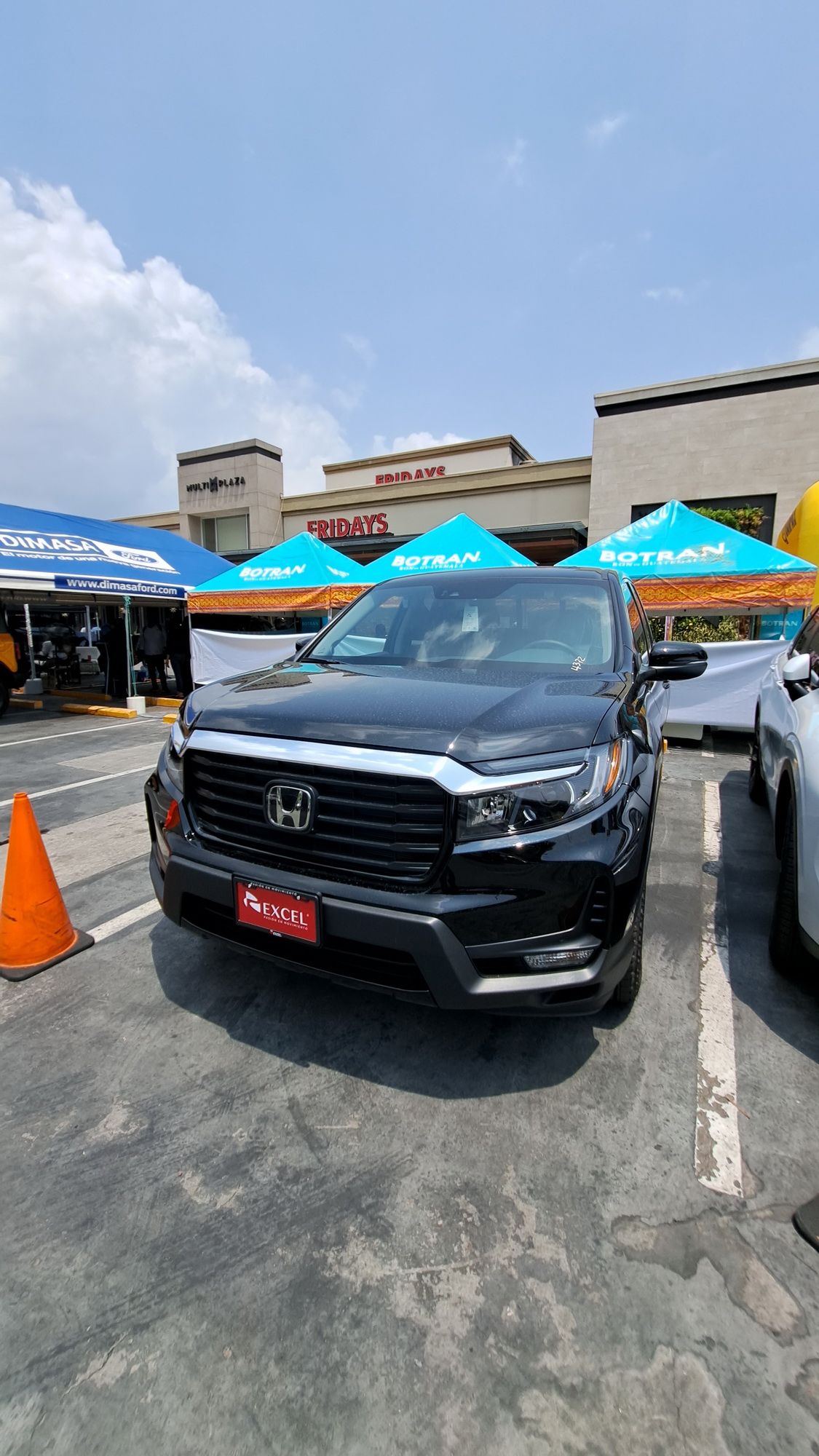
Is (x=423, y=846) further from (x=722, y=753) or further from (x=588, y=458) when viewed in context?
(x=588, y=458)

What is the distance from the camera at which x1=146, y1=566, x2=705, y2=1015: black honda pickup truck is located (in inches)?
72.8

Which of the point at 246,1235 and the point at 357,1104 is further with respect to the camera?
the point at 357,1104

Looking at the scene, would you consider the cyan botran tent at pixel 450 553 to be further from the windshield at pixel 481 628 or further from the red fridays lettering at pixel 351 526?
the red fridays lettering at pixel 351 526

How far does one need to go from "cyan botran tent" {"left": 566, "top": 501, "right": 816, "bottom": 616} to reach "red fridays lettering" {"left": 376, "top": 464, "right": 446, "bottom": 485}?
1458cm

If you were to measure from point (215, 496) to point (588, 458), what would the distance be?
16197 millimetres

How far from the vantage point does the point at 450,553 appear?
9.91 meters

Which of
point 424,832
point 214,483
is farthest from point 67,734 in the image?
point 214,483

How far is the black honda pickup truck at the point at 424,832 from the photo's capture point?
185 cm

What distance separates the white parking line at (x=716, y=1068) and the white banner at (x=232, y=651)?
849 cm

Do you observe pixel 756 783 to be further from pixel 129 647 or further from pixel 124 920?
pixel 129 647

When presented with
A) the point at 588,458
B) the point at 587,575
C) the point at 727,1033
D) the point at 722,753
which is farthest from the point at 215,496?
the point at 727,1033

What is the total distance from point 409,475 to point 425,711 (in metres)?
23.1

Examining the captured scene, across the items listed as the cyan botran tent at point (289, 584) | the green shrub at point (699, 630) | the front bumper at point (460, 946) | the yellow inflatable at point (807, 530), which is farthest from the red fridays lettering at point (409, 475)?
the front bumper at point (460, 946)

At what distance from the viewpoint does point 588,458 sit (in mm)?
18094
